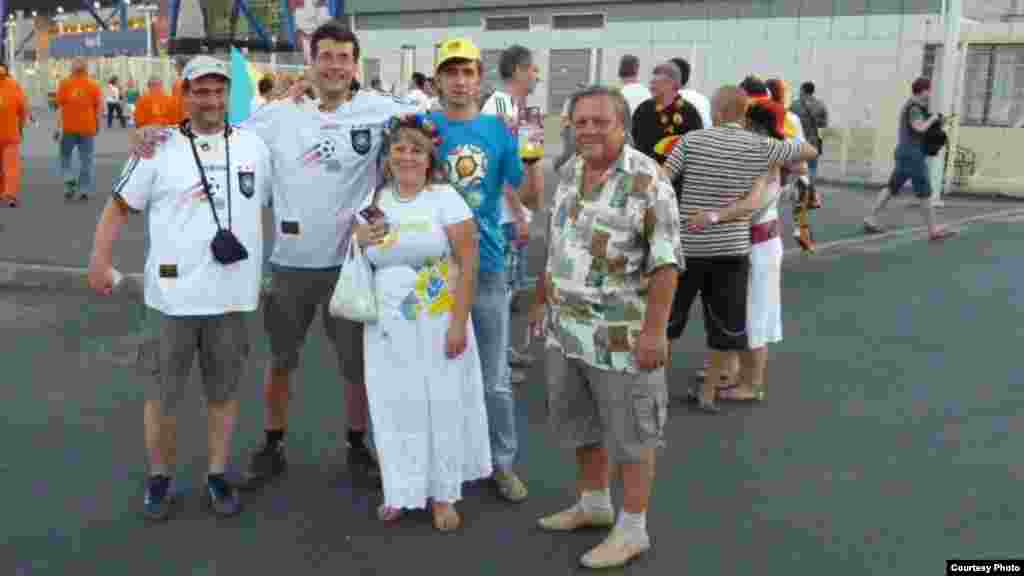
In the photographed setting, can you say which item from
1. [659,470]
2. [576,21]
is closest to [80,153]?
[659,470]

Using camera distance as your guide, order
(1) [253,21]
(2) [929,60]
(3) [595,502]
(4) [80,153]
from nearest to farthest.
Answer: (3) [595,502]
(1) [253,21]
(4) [80,153]
(2) [929,60]

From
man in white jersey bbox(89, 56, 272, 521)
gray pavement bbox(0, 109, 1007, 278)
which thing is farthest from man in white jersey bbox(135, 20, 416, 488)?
gray pavement bbox(0, 109, 1007, 278)

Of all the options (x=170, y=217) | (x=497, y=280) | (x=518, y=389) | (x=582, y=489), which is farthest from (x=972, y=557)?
(x=170, y=217)

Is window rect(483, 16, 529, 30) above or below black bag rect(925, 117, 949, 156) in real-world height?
→ above

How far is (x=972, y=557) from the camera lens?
388 cm

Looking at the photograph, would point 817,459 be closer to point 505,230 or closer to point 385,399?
point 505,230

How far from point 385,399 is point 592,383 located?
878mm

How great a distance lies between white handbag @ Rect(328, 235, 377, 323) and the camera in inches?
154

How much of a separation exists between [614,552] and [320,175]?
2015mm

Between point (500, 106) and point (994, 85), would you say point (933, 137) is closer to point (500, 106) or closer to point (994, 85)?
point (994, 85)

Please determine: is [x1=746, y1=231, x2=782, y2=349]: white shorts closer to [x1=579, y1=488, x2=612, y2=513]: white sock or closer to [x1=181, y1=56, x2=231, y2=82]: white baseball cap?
[x1=579, y1=488, x2=612, y2=513]: white sock

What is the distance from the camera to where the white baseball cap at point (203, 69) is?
12.8 feet

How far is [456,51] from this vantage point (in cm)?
412

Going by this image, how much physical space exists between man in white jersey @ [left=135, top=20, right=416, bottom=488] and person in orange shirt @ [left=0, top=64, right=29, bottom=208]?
892cm
